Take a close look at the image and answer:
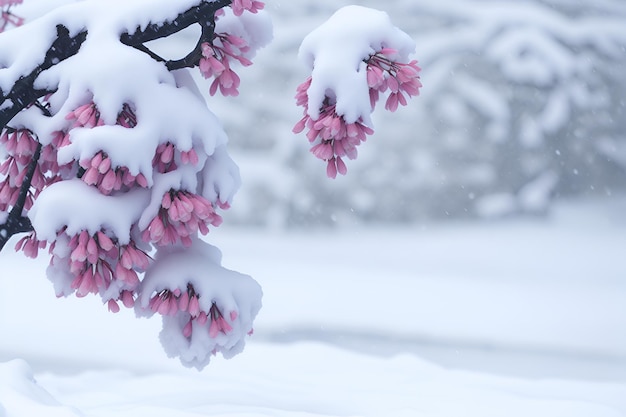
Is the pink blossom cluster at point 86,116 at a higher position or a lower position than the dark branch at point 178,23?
lower

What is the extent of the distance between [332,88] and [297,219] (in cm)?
917

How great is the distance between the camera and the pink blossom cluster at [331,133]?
199 cm

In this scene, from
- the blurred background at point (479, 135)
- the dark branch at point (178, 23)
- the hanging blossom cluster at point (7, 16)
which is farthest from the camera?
the blurred background at point (479, 135)

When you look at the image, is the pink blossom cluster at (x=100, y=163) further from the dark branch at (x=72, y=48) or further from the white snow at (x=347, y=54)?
the white snow at (x=347, y=54)

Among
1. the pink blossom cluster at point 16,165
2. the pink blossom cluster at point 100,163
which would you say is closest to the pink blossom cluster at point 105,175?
the pink blossom cluster at point 100,163

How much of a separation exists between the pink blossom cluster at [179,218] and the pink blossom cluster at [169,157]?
84 millimetres

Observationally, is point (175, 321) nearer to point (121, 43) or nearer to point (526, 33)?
point (121, 43)

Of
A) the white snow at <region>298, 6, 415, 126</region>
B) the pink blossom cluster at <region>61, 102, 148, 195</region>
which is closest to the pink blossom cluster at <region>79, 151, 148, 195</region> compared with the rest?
the pink blossom cluster at <region>61, 102, 148, 195</region>

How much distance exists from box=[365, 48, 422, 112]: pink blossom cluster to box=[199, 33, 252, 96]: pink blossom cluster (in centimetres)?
37

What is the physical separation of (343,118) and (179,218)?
1.56ft

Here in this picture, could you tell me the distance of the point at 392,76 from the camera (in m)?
2.05

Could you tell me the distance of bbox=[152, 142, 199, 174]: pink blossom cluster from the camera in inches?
81.7

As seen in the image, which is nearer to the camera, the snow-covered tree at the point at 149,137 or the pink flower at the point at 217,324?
the snow-covered tree at the point at 149,137

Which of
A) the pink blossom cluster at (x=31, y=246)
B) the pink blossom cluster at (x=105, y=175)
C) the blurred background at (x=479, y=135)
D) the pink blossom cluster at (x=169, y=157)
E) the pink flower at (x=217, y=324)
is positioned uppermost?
the blurred background at (x=479, y=135)
